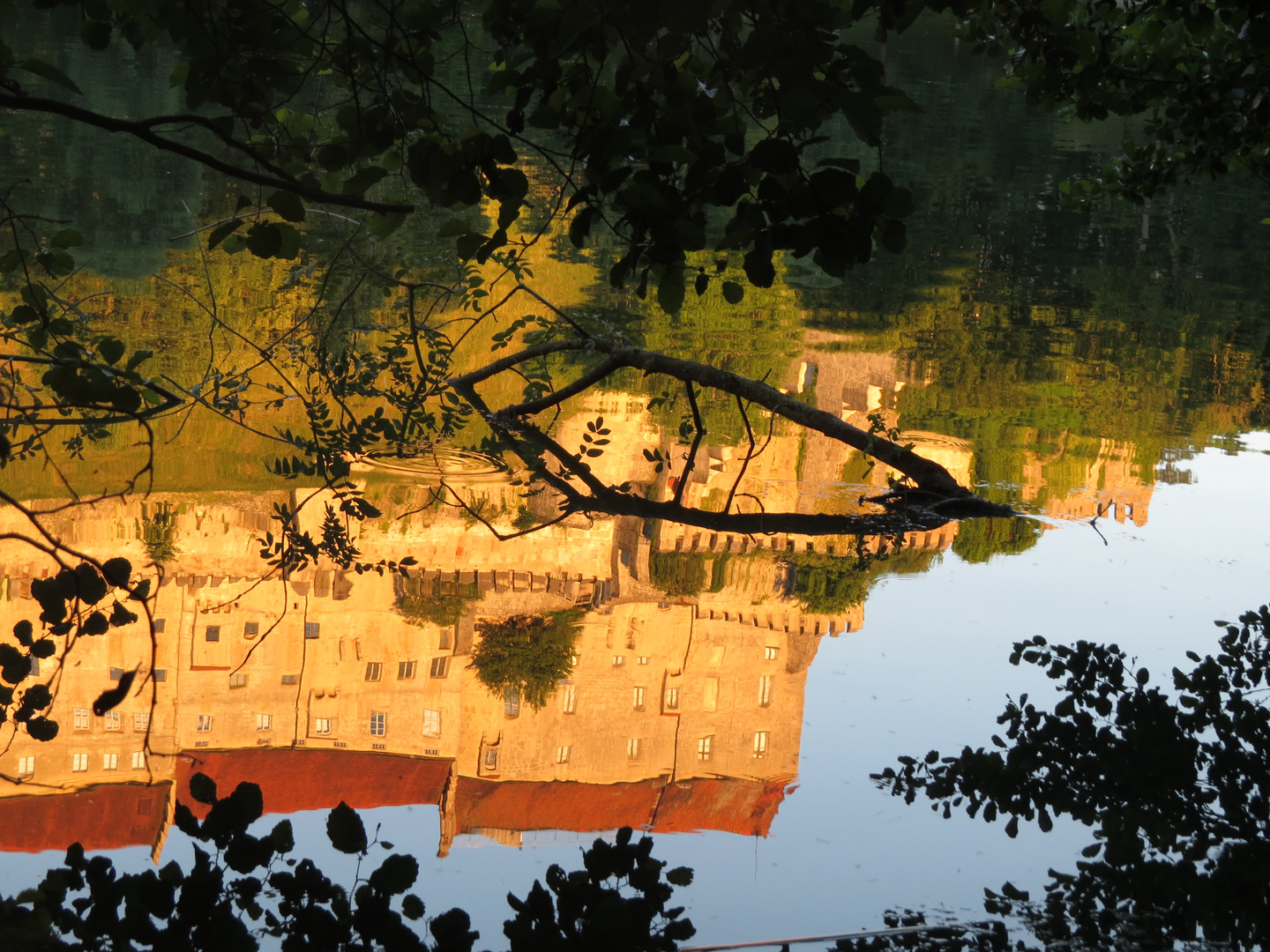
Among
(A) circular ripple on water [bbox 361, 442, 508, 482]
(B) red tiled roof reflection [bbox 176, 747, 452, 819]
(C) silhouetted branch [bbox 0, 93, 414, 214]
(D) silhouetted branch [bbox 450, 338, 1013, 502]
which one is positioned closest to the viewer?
(C) silhouetted branch [bbox 0, 93, 414, 214]

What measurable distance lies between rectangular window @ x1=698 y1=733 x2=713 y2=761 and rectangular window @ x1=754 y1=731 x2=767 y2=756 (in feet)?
0.53

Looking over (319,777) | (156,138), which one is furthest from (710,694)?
(156,138)

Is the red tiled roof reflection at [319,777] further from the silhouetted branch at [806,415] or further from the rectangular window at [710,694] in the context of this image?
the silhouetted branch at [806,415]

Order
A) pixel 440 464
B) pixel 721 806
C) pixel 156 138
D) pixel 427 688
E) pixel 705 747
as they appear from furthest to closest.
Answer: pixel 440 464 → pixel 427 688 → pixel 705 747 → pixel 721 806 → pixel 156 138

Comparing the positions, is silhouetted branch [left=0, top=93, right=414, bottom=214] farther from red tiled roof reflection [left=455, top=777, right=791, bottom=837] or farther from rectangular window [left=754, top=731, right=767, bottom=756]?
rectangular window [left=754, top=731, right=767, bottom=756]

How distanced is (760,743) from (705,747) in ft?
0.74

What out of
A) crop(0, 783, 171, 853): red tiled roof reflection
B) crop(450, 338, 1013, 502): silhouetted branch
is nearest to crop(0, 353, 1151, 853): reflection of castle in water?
crop(0, 783, 171, 853): red tiled roof reflection

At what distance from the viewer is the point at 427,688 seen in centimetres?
416

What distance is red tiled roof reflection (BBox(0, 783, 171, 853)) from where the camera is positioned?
3123 millimetres

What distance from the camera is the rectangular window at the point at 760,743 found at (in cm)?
398

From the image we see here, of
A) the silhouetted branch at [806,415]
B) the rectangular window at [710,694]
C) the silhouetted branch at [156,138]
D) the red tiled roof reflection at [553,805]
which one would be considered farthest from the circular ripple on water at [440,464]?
the silhouetted branch at [156,138]

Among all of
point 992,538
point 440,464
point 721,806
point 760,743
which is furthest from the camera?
point 440,464

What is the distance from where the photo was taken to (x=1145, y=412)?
9.23 m

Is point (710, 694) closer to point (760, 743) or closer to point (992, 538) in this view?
point (760, 743)
